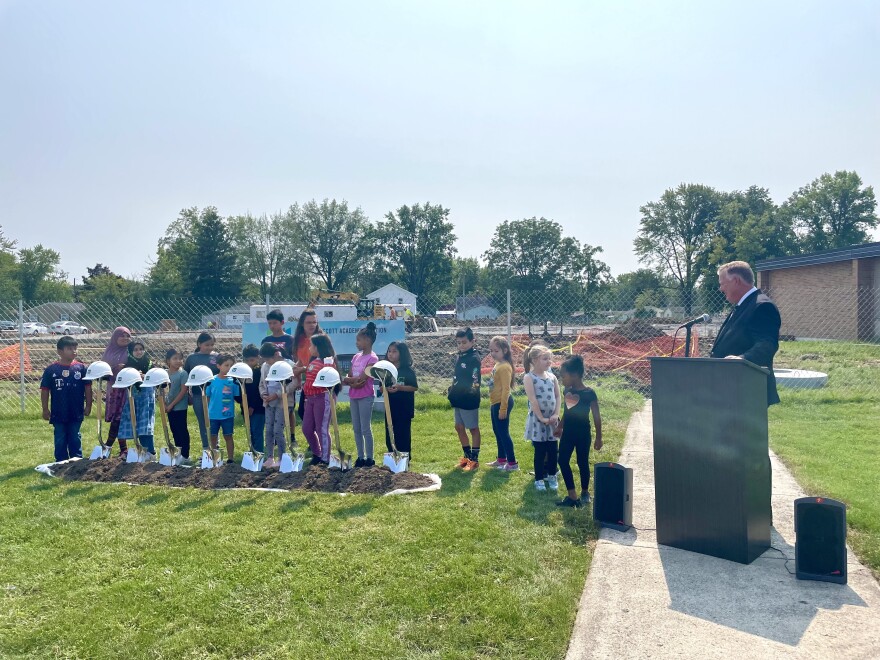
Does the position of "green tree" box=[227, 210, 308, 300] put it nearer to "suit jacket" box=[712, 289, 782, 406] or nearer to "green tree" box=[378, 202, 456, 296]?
"green tree" box=[378, 202, 456, 296]

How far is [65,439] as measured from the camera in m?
7.17

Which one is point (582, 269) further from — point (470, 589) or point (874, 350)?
point (470, 589)

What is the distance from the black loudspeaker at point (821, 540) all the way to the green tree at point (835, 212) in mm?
60733

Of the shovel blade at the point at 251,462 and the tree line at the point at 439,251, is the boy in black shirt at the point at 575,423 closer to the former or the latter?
the shovel blade at the point at 251,462

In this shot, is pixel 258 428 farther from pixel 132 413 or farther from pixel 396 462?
pixel 396 462

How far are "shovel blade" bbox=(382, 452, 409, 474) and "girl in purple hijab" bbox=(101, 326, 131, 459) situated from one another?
3.26 m

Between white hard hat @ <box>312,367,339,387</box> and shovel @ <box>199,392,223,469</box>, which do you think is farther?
shovel @ <box>199,392,223,469</box>

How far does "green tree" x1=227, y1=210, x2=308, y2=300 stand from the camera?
71.5 metres

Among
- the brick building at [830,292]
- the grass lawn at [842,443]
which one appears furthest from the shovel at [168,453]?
the brick building at [830,292]

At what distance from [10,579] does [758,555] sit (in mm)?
4956

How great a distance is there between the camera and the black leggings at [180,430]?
7.09 meters

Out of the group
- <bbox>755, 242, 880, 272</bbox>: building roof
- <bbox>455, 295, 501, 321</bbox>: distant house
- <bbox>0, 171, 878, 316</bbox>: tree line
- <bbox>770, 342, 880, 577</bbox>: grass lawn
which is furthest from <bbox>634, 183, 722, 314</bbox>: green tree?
<bbox>770, 342, 880, 577</bbox>: grass lawn

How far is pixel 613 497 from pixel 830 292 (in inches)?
957

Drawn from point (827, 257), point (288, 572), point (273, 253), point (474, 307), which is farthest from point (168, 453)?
point (273, 253)
